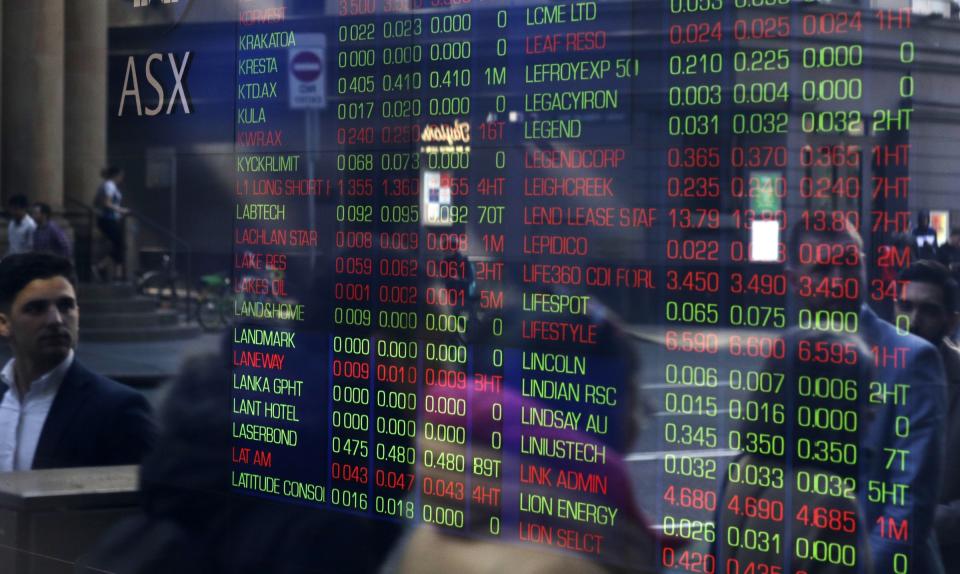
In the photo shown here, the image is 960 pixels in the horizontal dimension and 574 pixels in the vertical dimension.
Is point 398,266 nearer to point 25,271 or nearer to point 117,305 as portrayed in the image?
point 117,305

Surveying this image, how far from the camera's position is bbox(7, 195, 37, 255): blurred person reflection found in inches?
225

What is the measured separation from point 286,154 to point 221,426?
37.2 inches

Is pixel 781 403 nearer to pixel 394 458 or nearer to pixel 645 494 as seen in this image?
pixel 645 494

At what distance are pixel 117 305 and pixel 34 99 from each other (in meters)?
0.95

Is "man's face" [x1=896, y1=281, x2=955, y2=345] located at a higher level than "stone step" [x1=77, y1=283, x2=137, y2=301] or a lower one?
higher

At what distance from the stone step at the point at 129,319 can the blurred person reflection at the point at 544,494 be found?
1.37m

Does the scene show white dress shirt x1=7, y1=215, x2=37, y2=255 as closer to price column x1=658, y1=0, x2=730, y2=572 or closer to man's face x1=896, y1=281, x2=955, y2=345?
price column x1=658, y1=0, x2=730, y2=572

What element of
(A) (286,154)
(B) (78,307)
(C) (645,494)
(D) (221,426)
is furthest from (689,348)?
(B) (78,307)

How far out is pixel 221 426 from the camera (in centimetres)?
492

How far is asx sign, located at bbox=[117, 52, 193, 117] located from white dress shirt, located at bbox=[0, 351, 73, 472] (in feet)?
3.40

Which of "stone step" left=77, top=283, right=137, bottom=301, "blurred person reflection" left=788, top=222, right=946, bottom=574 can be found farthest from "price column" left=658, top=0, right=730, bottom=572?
"stone step" left=77, top=283, right=137, bottom=301

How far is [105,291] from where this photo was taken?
18.6ft

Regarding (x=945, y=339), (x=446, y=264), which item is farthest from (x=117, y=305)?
(x=945, y=339)

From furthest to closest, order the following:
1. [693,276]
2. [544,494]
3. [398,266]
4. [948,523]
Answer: [398,266], [544,494], [693,276], [948,523]
